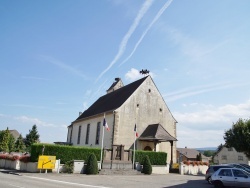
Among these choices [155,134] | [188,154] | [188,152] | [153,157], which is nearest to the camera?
[153,157]

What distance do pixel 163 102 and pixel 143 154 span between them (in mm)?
9736

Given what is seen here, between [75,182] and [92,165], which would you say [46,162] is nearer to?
[92,165]

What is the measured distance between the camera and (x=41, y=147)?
23781 millimetres

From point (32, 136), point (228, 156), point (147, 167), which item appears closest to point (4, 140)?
point (32, 136)

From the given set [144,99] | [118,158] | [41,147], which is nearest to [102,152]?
[118,158]

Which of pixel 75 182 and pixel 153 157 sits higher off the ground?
pixel 153 157

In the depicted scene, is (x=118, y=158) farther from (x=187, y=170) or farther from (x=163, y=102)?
(x=163, y=102)

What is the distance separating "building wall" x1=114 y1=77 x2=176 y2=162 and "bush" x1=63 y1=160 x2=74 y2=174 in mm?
7686

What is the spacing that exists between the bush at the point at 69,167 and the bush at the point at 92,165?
1424mm

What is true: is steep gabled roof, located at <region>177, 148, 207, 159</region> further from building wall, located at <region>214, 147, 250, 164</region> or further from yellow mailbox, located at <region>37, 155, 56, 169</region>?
yellow mailbox, located at <region>37, 155, 56, 169</region>

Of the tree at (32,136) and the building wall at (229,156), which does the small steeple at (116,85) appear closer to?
the tree at (32,136)

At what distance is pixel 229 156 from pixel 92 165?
51.5m

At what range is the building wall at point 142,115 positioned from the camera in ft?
103

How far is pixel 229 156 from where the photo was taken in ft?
213
